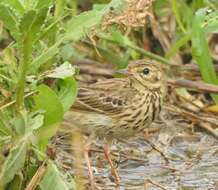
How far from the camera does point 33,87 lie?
4.55 m

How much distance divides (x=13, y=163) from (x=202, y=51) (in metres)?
2.61

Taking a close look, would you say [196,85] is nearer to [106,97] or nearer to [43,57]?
[106,97]

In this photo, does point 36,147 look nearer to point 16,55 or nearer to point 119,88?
point 16,55

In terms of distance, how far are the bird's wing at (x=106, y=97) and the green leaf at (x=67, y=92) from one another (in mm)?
1284

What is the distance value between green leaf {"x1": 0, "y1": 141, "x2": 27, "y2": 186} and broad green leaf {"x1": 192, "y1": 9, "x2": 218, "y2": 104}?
8.00 ft

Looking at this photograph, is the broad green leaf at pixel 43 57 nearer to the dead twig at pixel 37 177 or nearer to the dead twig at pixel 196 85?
the dead twig at pixel 37 177

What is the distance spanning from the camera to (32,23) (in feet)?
14.0

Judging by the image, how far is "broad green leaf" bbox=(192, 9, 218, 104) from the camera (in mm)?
6371

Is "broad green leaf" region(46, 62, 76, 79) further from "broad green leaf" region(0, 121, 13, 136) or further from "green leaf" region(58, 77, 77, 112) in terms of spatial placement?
"broad green leaf" region(0, 121, 13, 136)

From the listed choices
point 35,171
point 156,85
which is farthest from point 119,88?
point 35,171

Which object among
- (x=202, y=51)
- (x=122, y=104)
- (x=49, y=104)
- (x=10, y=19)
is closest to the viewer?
(x=10, y=19)

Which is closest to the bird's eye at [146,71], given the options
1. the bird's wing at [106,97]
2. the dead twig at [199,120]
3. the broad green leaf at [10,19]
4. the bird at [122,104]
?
the bird at [122,104]

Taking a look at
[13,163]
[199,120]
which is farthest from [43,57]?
[199,120]

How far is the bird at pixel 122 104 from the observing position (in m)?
6.06
